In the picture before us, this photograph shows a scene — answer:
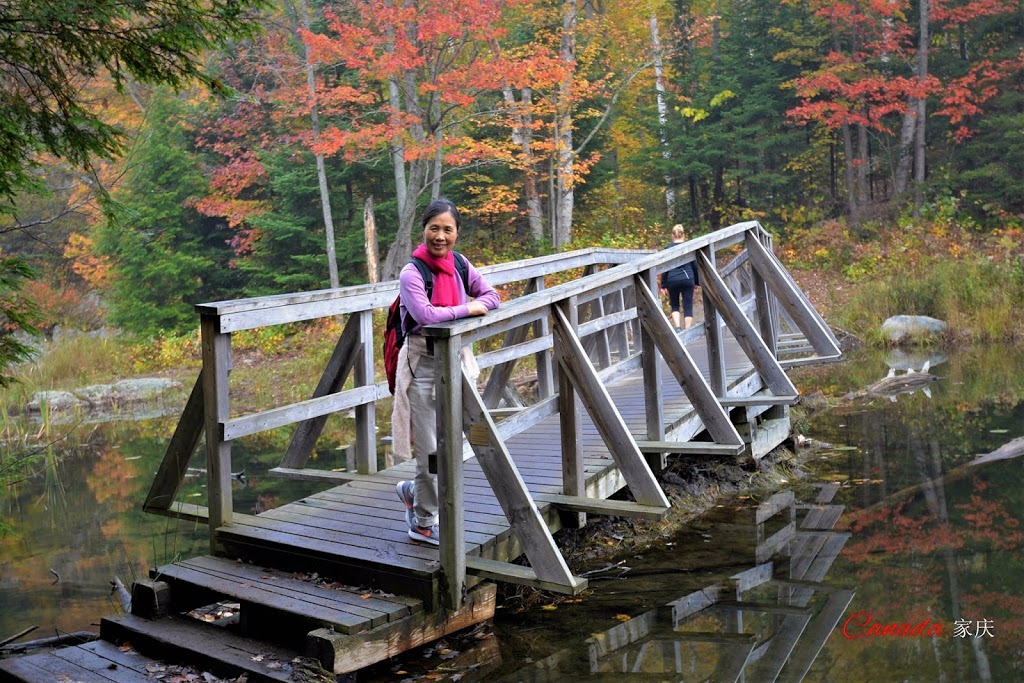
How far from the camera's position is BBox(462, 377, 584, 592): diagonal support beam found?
4.53m

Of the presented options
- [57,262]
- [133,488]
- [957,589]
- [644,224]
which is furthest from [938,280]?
[57,262]

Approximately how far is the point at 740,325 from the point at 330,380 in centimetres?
324

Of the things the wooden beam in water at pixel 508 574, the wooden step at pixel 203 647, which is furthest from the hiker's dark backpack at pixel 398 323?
the wooden step at pixel 203 647

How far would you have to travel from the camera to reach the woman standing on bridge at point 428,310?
4.56m

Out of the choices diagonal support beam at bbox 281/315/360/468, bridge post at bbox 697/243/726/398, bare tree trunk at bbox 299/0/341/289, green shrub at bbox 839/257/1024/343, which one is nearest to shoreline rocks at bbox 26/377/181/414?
bare tree trunk at bbox 299/0/341/289

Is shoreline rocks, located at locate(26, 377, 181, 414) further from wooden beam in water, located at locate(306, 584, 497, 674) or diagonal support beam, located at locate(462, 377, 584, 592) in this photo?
diagonal support beam, located at locate(462, 377, 584, 592)

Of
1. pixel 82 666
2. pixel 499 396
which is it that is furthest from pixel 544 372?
pixel 82 666

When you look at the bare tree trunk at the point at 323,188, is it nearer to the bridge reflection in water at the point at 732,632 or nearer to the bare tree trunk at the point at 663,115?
the bare tree trunk at the point at 663,115

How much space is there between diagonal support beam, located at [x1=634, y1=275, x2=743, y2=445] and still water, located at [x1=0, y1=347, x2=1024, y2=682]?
2.87ft

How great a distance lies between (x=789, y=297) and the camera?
28.5 ft

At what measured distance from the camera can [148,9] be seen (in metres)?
4.77

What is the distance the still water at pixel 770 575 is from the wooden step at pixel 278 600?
43 centimetres

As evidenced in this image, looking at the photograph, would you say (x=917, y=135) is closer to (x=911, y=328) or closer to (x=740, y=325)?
(x=911, y=328)

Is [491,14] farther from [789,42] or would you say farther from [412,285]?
[412,285]
